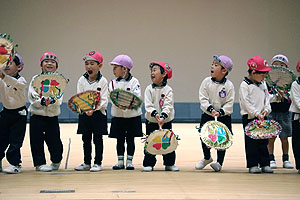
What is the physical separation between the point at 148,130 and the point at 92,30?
892 centimetres

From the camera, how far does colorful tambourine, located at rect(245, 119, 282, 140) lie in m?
5.87

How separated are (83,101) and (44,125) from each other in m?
0.55

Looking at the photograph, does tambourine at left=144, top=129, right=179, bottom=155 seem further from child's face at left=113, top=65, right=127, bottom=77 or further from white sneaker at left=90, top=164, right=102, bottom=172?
child's face at left=113, top=65, right=127, bottom=77

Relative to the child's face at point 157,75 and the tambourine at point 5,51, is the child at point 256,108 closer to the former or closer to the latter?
the child's face at point 157,75

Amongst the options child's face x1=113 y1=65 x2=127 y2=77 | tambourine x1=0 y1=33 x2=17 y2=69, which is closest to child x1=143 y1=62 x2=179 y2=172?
child's face x1=113 y1=65 x2=127 y2=77

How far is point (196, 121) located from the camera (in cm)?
1487

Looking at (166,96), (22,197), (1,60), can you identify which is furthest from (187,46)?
(22,197)

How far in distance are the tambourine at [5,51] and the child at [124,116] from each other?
134cm

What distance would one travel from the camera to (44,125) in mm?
6070

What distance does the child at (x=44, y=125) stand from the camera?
5.96 metres

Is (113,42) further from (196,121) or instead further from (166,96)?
(166,96)

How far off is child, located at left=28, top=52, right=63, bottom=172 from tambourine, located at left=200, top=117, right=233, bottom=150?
1726 mm

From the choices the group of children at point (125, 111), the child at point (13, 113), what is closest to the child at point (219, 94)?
the group of children at point (125, 111)

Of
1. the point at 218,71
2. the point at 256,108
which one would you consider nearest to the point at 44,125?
the point at 218,71
